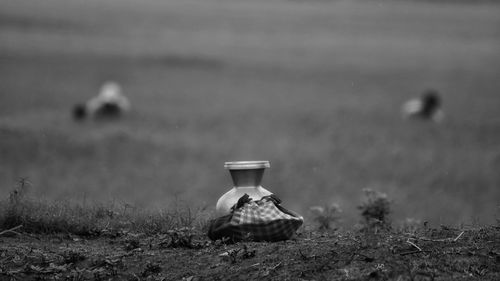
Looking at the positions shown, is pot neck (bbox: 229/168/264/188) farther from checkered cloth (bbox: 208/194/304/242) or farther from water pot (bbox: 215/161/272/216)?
checkered cloth (bbox: 208/194/304/242)

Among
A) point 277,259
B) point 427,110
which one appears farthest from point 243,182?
point 427,110

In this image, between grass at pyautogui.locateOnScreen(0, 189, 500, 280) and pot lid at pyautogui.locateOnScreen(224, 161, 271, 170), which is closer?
grass at pyautogui.locateOnScreen(0, 189, 500, 280)

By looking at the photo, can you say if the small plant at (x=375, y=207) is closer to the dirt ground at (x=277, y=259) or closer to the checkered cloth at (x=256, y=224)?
the dirt ground at (x=277, y=259)

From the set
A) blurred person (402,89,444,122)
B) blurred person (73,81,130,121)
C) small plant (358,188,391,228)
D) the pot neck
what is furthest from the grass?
blurred person (402,89,444,122)

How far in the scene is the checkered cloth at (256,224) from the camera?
6.56 m

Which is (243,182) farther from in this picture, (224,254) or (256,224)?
(224,254)

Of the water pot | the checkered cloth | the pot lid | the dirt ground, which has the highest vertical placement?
the pot lid

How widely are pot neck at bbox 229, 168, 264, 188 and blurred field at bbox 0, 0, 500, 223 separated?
2194 millimetres

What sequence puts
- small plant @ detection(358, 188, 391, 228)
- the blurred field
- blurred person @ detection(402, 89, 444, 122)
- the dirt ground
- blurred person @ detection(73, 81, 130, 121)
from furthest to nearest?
blurred person @ detection(402, 89, 444, 122) < blurred person @ detection(73, 81, 130, 121) < the blurred field < small plant @ detection(358, 188, 391, 228) < the dirt ground

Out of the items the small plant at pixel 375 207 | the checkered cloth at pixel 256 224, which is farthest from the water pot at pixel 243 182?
the small plant at pixel 375 207

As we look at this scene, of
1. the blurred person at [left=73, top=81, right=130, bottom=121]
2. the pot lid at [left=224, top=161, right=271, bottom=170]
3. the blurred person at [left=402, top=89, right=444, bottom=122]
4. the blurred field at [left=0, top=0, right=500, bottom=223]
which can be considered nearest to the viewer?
the pot lid at [left=224, top=161, right=271, bottom=170]

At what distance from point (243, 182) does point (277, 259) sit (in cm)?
143

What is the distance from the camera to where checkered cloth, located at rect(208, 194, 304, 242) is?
6559 millimetres

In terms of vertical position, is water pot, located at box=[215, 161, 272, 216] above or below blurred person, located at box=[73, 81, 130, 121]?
below
